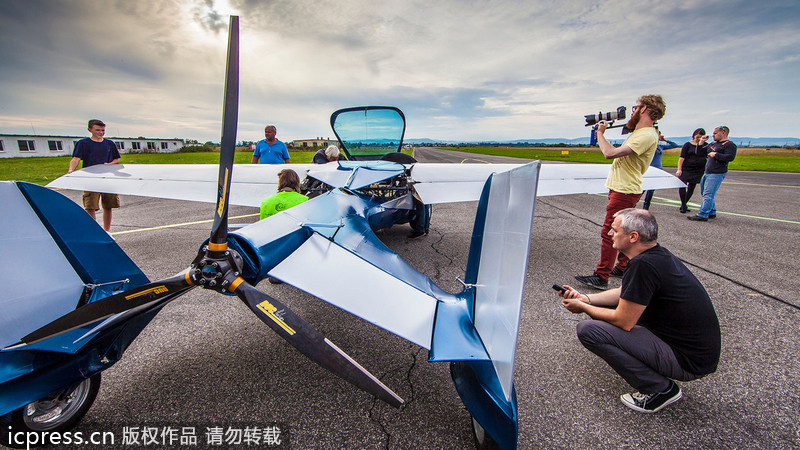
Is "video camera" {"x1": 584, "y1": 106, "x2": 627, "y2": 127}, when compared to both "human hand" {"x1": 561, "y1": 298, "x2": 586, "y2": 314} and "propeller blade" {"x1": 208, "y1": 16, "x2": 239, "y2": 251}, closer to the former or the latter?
"human hand" {"x1": 561, "y1": 298, "x2": 586, "y2": 314}

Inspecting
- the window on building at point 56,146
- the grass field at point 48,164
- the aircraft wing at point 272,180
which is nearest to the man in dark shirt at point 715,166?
the aircraft wing at point 272,180

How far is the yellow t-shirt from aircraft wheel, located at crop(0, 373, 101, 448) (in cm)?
502

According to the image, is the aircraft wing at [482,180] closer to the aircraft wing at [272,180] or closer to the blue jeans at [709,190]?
the aircraft wing at [272,180]

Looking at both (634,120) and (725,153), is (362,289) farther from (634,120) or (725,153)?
(725,153)

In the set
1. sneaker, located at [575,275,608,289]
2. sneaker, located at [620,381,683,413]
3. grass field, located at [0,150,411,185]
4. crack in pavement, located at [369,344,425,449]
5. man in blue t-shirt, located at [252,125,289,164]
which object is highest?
man in blue t-shirt, located at [252,125,289,164]

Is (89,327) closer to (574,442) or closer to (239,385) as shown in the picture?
(239,385)

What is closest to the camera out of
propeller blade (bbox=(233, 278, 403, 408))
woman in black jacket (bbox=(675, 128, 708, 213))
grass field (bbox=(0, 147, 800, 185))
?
propeller blade (bbox=(233, 278, 403, 408))

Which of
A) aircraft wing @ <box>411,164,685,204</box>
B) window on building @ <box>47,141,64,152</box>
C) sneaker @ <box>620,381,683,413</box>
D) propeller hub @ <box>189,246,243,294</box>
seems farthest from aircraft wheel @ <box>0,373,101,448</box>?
window on building @ <box>47,141,64,152</box>

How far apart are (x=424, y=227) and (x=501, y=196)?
4170 mm

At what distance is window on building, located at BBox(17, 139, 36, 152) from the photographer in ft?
131

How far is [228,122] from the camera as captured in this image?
166 cm

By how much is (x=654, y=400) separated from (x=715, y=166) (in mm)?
7756

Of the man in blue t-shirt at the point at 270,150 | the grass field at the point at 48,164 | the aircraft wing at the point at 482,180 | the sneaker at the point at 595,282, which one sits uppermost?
the man in blue t-shirt at the point at 270,150

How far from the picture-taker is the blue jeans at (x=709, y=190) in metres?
7.02
